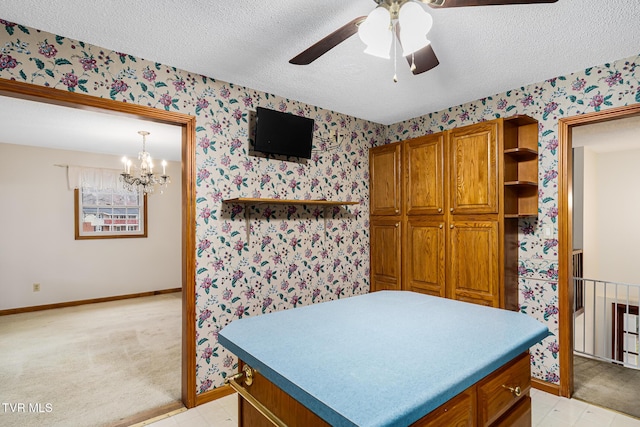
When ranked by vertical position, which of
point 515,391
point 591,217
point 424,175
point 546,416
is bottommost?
point 546,416

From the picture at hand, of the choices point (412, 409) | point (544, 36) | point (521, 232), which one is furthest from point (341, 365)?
point (521, 232)

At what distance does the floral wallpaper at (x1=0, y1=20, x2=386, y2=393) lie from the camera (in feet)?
7.08

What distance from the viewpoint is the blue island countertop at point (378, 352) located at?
0.86m

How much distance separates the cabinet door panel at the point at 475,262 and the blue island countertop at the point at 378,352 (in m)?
1.19

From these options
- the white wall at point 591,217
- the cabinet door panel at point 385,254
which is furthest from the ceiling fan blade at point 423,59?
the white wall at point 591,217

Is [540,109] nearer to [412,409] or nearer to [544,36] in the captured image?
[544,36]

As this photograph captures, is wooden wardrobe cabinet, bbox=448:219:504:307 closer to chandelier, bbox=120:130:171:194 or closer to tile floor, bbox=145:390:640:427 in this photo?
tile floor, bbox=145:390:640:427

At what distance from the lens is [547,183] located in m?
2.79

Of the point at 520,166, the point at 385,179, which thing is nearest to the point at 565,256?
the point at 520,166

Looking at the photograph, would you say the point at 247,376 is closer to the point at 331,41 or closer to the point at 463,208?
the point at 331,41

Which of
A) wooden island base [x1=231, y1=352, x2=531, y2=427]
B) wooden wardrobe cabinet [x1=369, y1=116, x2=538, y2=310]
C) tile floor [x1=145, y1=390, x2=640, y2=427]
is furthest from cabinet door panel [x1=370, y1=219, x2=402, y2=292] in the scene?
wooden island base [x1=231, y1=352, x2=531, y2=427]

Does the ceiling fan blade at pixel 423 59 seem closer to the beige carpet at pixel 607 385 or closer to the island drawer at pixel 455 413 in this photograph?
the island drawer at pixel 455 413

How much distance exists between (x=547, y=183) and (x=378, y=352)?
244cm

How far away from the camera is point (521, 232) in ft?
9.66
